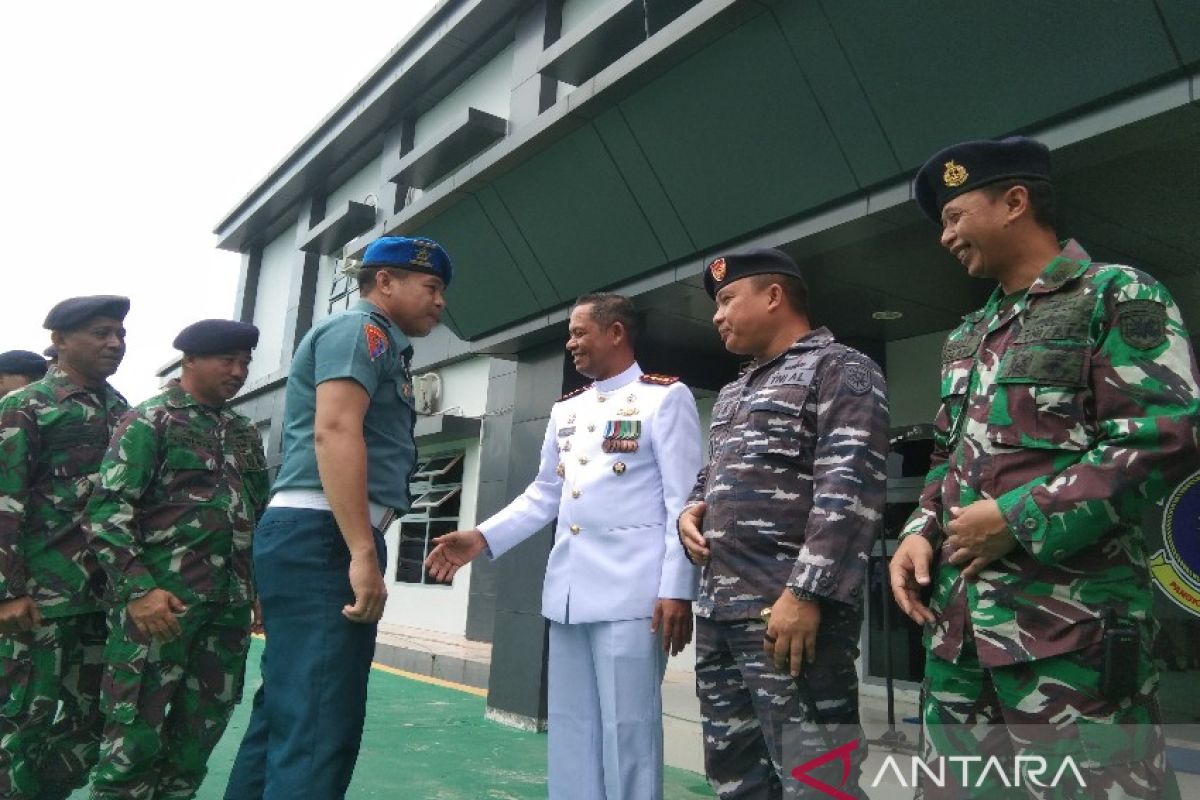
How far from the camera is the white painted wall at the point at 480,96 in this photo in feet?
35.2

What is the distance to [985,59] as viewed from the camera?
336 cm

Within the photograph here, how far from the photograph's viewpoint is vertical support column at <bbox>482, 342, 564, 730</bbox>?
562cm

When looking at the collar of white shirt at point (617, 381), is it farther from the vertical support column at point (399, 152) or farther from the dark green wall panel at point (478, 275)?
the vertical support column at point (399, 152)

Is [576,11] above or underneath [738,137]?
above

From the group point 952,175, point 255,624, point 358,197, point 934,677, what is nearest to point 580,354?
point 952,175

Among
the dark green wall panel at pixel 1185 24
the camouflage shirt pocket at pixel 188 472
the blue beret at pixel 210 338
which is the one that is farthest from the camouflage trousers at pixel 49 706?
the dark green wall panel at pixel 1185 24

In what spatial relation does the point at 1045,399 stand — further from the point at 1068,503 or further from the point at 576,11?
the point at 576,11

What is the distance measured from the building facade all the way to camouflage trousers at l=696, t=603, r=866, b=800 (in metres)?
2.32

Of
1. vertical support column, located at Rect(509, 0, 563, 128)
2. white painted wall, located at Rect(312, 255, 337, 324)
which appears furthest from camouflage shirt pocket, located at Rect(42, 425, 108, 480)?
white painted wall, located at Rect(312, 255, 337, 324)

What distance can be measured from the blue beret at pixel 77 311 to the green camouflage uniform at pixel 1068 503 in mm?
3458

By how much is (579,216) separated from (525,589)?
2557 mm

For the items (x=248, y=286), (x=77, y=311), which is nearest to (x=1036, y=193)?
(x=77, y=311)

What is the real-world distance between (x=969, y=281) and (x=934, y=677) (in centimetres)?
344

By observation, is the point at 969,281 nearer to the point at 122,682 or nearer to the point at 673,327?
the point at 673,327
